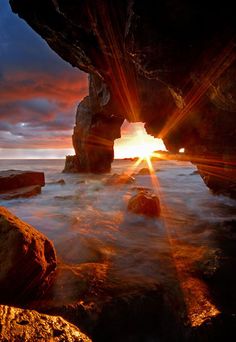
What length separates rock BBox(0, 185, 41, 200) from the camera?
9.35 meters

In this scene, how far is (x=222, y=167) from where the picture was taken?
815 centimetres

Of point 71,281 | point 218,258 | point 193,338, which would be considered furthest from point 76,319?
point 218,258

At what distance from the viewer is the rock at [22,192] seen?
9.35 m

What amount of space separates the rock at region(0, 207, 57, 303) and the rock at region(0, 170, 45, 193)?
8.00m

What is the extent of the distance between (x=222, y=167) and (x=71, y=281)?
6883 millimetres

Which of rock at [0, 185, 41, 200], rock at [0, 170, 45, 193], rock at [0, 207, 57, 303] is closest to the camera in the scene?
rock at [0, 207, 57, 303]

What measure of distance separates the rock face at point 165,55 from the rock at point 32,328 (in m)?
4.03

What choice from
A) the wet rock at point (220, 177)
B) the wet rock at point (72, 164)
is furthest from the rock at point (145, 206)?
the wet rock at point (72, 164)

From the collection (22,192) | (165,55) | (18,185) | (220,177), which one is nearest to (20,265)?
(165,55)

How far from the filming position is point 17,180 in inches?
422

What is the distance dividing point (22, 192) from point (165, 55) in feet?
26.5

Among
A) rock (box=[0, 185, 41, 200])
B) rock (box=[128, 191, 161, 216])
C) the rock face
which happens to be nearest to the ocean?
rock (box=[128, 191, 161, 216])

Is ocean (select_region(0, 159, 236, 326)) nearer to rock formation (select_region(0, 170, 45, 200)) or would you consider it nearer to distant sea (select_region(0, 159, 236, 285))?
distant sea (select_region(0, 159, 236, 285))

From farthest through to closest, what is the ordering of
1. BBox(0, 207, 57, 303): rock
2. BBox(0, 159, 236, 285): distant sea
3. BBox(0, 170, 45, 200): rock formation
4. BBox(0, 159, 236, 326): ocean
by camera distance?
1. BBox(0, 170, 45, 200): rock formation
2. BBox(0, 159, 236, 285): distant sea
3. BBox(0, 159, 236, 326): ocean
4. BBox(0, 207, 57, 303): rock
